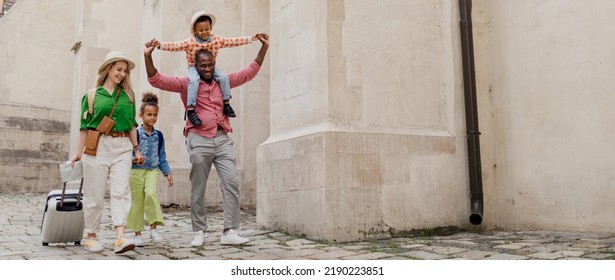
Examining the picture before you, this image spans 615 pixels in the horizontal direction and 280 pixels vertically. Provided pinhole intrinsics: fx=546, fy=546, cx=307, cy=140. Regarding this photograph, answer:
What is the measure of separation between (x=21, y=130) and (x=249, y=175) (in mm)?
7877

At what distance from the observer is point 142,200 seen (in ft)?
16.8

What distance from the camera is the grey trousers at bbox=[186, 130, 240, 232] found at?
4645 millimetres

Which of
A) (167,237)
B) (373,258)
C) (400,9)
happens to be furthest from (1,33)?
(373,258)

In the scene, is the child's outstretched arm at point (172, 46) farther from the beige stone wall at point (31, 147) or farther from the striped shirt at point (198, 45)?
the beige stone wall at point (31, 147)

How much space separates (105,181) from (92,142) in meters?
0.34

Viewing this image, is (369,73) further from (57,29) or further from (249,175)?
(57,29)

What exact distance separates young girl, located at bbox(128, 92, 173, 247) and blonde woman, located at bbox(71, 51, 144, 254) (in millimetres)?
516

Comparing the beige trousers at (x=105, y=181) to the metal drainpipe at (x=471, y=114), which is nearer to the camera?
the beige trousers at (x=105, y=181)

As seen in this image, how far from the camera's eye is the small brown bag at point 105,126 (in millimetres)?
4387

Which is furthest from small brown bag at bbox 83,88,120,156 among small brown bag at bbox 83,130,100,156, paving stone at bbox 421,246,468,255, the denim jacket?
paving stone at bbox 421,246,468,255

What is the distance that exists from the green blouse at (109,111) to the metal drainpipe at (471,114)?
3.31m

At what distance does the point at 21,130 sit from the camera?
13.7 m

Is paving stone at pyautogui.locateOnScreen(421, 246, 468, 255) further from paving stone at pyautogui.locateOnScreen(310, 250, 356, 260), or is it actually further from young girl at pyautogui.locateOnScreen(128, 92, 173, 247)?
young girl at pyautogui.locateOnScreen(128, 92, 173, 247)

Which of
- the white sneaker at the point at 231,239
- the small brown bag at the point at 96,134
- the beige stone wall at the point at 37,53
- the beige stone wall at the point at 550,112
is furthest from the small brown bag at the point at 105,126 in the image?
the beige stone wall at the point at 37,53
